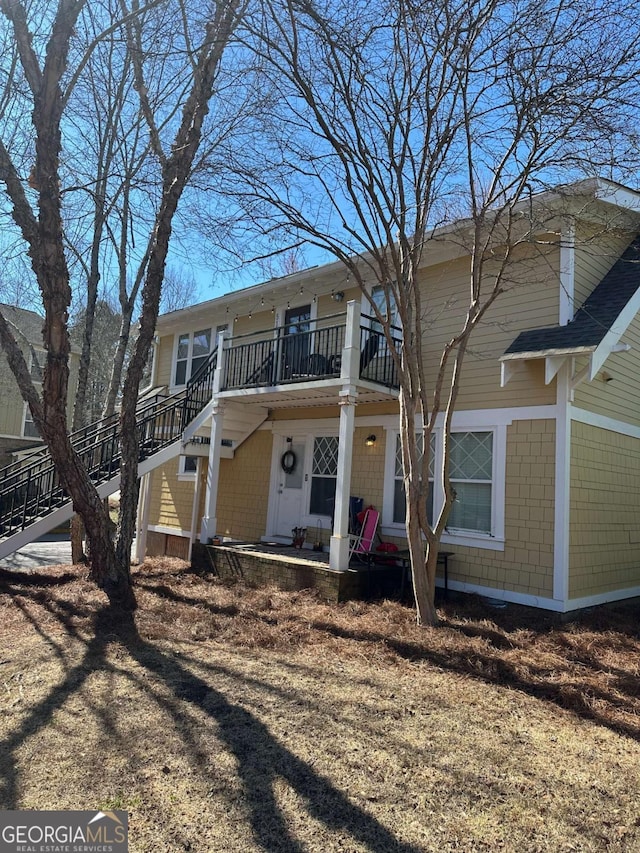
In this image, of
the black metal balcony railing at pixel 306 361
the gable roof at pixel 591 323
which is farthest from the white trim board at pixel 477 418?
the gable roof at pixel 591 323

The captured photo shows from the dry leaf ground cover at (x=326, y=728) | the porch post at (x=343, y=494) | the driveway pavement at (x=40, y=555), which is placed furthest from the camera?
the driveway pavement at (x=40, y=555)

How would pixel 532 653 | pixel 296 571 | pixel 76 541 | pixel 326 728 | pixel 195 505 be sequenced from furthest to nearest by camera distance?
pixel 195 505, pixel 76 541, pixel 296 571, pixel 532 653, pixel 326 728

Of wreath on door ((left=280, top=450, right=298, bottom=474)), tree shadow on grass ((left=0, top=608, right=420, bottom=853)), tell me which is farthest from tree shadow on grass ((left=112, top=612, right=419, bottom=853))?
wreath on door ((left=280, top=450, right=298, bottom=474))

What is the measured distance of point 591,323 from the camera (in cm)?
732

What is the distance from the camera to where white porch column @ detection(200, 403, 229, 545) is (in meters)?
9.91

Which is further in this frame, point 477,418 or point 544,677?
point 477,418

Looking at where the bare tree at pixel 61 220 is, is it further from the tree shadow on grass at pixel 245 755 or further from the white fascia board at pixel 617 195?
the white fascia board at pixel 617 195

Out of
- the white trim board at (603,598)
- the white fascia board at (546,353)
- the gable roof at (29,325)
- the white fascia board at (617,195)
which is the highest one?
the gable roof at (29,325)

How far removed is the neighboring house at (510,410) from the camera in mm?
7363

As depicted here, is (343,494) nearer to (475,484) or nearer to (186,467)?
(475,484)

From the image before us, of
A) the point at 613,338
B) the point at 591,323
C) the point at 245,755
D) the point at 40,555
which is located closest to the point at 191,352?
the point at 40,555

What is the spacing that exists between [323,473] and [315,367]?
2.21m

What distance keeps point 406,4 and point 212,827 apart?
25.9 ft

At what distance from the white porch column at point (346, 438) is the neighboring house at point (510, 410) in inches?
0.9
